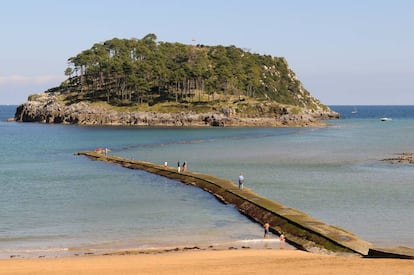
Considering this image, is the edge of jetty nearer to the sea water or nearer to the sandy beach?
the sea water

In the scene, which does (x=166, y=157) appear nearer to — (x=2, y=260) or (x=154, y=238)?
(x=154, y=238)

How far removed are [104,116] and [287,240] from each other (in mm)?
165312

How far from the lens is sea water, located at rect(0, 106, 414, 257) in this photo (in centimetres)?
3984

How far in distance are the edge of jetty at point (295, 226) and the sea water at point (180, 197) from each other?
1353mm

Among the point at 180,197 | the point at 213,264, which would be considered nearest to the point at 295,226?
the point at 213,264

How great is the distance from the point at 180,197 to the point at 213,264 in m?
26.0

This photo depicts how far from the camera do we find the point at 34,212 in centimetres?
4931

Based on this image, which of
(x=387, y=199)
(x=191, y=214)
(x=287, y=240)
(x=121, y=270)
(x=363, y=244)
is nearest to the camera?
(x=121, y=270)

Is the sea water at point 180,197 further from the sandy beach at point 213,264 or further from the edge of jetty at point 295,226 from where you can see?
the sandy beach at point 213,264

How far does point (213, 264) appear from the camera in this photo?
31469 millimetres

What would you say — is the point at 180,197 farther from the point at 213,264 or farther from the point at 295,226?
the point at 213,264

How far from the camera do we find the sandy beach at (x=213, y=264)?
2992 cm

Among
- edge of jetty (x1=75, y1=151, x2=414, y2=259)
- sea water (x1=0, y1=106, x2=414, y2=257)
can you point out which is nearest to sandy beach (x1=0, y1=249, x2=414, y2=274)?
edge of jetty (x1=75, y1=151, x2=414, y2=259)

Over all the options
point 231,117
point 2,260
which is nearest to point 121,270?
point 2,260
